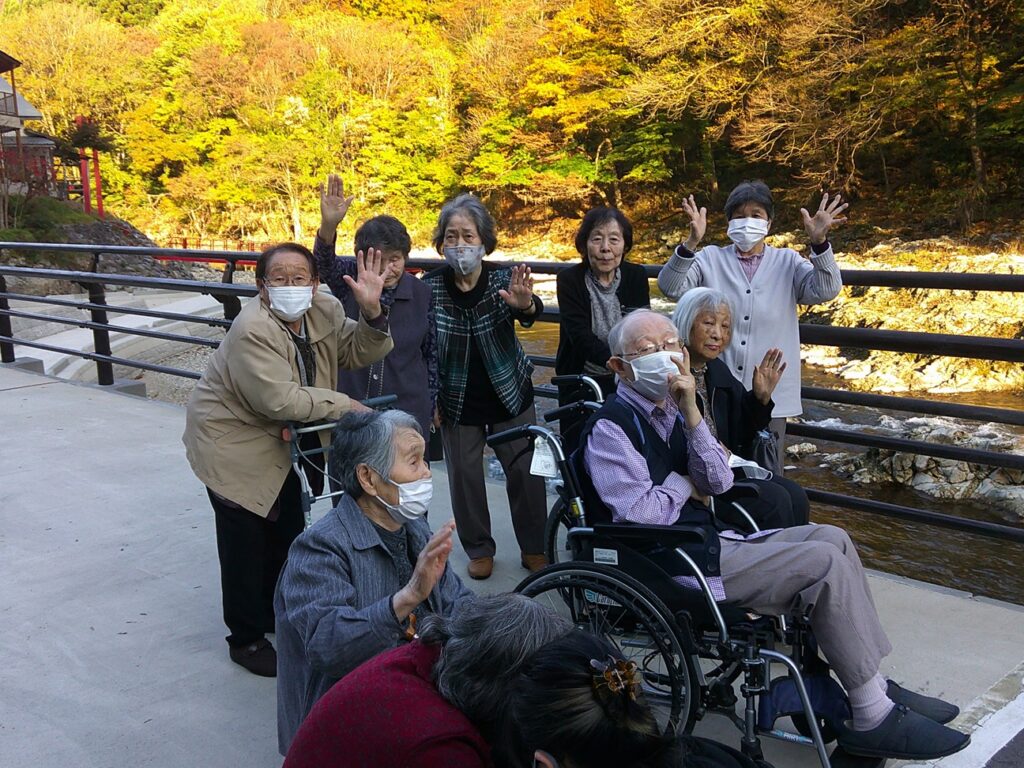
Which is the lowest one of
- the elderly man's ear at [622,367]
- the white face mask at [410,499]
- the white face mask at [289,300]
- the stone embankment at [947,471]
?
the stone embankment at [947,471]

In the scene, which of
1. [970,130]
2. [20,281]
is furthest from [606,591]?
[970,130]

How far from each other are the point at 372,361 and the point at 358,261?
358 mm

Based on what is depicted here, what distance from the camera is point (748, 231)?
3.48 m

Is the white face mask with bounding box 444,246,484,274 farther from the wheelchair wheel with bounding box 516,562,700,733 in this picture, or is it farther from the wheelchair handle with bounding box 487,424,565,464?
the wheelchair wheel with bounding box 516,562,700,733

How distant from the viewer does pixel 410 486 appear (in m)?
2.21

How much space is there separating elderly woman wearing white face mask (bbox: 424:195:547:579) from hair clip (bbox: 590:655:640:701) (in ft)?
7.21

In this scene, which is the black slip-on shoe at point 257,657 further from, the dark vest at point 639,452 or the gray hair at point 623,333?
the gray hair at point 623,333

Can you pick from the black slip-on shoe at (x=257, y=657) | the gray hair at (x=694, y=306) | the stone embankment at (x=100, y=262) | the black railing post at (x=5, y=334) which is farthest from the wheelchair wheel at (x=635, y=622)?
the stone embankment at (x=100, y=262)

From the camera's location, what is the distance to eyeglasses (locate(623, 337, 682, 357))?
2643 millimetres

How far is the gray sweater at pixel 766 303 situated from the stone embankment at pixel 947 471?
253 inches

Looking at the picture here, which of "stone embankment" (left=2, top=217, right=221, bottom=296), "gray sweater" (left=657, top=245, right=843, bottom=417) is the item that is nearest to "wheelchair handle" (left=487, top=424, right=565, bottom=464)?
"gray sweater" (left=657, top=245, right=843, bottom=417)

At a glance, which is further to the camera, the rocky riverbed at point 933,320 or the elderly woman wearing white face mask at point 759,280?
the rocky riverbed at point 933,320

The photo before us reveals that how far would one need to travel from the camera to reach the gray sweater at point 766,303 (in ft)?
11.6

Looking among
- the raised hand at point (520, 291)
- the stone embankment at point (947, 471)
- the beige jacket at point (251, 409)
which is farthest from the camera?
the stone embankment at point (947, 471)
